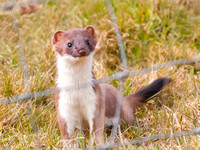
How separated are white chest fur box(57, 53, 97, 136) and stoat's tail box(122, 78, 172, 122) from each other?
1.67 feet

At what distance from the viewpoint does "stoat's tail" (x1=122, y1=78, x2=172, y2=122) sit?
345cm

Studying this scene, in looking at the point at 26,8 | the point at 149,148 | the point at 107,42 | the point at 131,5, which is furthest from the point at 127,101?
the point at 26,8

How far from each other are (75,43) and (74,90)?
397 millimetres

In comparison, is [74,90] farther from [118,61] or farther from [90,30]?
[118,61]

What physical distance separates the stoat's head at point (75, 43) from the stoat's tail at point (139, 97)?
768mm

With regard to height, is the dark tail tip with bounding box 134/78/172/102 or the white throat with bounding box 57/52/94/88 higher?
the white throat with bounding box 57/52/94/88

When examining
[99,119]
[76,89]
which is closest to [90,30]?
[76,89]

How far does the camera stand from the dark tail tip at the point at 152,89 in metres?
3.50

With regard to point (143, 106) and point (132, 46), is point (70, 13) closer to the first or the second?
point (132, 46)

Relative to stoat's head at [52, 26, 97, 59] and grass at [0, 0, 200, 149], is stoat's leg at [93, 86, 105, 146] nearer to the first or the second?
grass at [0, 0, 200, 149]

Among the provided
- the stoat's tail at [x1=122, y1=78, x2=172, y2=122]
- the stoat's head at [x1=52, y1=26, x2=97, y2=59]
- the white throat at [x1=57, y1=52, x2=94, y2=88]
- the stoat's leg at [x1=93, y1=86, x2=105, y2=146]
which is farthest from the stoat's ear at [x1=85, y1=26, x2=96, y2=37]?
the stoat's tail at [x1=122, y1=78, x2=172, y2=122]

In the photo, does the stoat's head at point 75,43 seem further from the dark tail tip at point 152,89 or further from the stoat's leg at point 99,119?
the dark tail tip at point 152,89

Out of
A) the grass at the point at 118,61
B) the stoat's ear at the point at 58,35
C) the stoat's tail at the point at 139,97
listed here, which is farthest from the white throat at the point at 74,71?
the stoat's tail at the point at 139,97

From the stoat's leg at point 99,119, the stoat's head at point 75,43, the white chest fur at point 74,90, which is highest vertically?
the stoat's head at point 75,43
